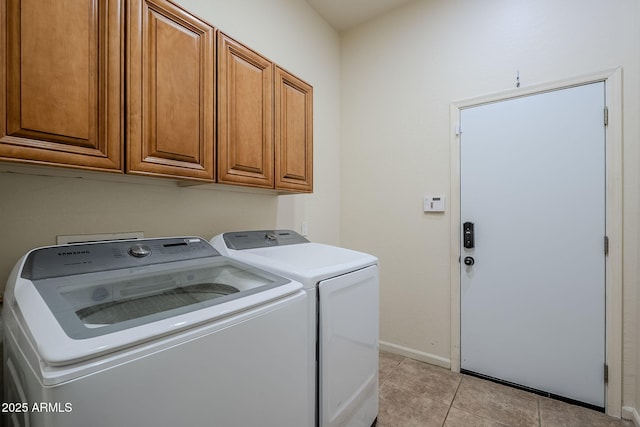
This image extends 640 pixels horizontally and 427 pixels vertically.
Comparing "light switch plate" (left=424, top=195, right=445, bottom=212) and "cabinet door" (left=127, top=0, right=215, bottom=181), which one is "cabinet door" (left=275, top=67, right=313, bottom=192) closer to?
"cabinet door" (left=127, top=0, right=215, bottom=181)

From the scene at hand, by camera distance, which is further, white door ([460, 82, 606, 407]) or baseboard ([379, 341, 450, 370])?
baseboard ([379, 341, 450, 370])

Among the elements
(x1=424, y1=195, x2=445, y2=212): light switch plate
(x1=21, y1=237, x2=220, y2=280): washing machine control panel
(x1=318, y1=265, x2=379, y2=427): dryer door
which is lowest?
(x1=318, y1=265, x2=379, y2=427): dryer door

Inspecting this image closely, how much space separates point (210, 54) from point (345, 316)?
4.45ft

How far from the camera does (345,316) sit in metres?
1.35

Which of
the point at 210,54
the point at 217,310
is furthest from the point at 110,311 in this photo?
the point at 210,54

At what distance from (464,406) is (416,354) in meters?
0.59

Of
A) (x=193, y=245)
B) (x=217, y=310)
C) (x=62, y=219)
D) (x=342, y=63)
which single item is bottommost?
(x=217, y=310)

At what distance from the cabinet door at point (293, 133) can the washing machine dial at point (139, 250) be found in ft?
2.42

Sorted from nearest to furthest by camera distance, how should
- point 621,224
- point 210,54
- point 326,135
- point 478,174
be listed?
point 210,54 < point 621,224 < point 478,174 < point 326,135

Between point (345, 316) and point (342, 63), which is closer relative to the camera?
point (345, 316)

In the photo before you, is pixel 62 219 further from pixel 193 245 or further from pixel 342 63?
pixel 342 63

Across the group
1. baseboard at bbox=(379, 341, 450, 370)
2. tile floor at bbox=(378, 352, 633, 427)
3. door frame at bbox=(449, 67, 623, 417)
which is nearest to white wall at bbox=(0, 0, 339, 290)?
baseboard at bbox=(379, 341, 450, 370)

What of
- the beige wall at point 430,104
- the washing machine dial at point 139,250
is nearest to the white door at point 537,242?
the beige wall at point 430,104

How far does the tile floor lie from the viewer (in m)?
1.69
